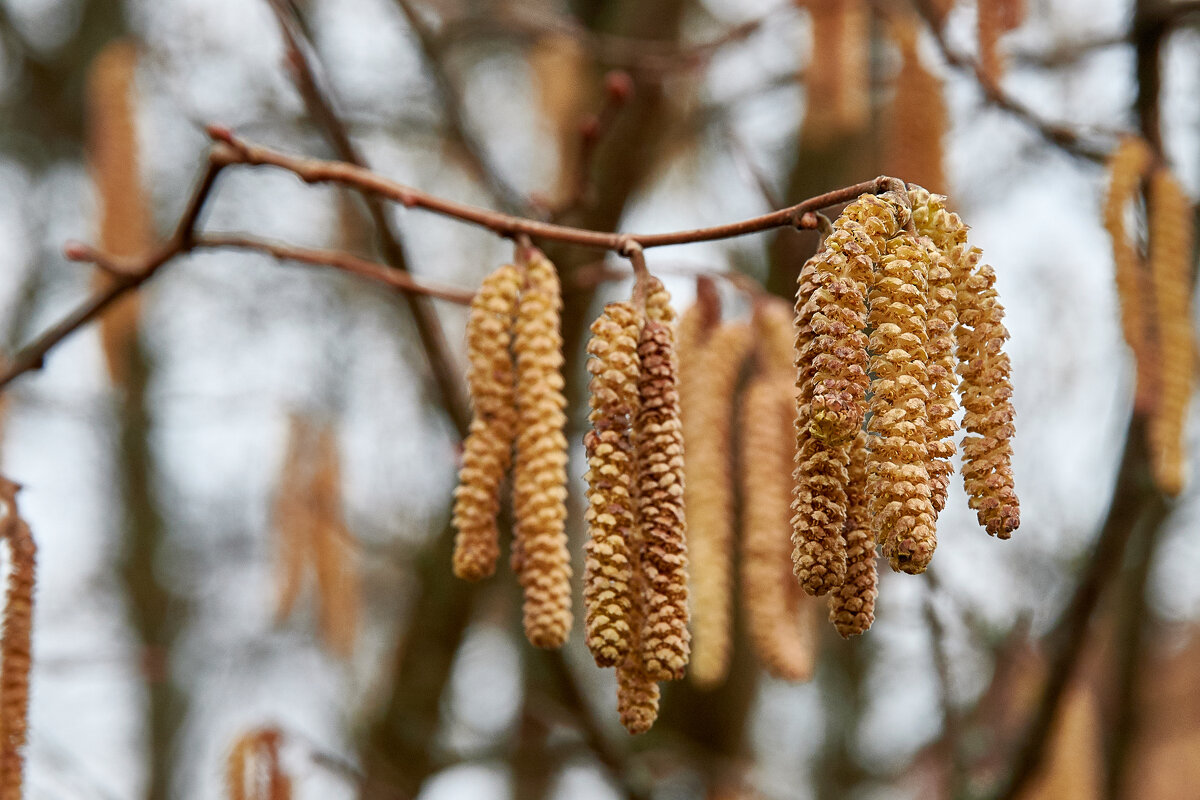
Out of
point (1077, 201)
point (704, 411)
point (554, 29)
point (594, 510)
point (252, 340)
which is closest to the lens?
point (594, 510)

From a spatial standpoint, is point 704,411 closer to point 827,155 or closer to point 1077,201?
point 1077,201

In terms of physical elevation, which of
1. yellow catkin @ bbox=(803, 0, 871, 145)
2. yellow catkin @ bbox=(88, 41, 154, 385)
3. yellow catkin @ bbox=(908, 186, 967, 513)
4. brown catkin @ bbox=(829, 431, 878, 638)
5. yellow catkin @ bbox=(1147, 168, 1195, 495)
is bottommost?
brown catkin @ bbox=(829, 431, 878, 638)

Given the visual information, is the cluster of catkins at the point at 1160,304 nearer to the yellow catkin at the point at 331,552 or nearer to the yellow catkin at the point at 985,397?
the yellow catkin at the point at 985,397

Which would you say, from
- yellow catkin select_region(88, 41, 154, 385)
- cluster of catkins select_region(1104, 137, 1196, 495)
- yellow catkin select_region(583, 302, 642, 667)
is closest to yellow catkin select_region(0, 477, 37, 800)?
yellow catkin select_region(583, 302, 642, 667)

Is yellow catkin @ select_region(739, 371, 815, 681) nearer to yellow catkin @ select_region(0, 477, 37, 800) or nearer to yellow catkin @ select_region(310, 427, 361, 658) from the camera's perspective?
yellow catkin @ select_region(0, 477, 37, 800)

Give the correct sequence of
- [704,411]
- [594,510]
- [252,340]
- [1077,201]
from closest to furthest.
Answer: [594,510] → [704,411] → [1077,201] → [252,340]

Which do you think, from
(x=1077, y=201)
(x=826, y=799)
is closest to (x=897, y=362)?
(x=1077, y=201)

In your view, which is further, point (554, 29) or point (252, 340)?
point (252, 340)
